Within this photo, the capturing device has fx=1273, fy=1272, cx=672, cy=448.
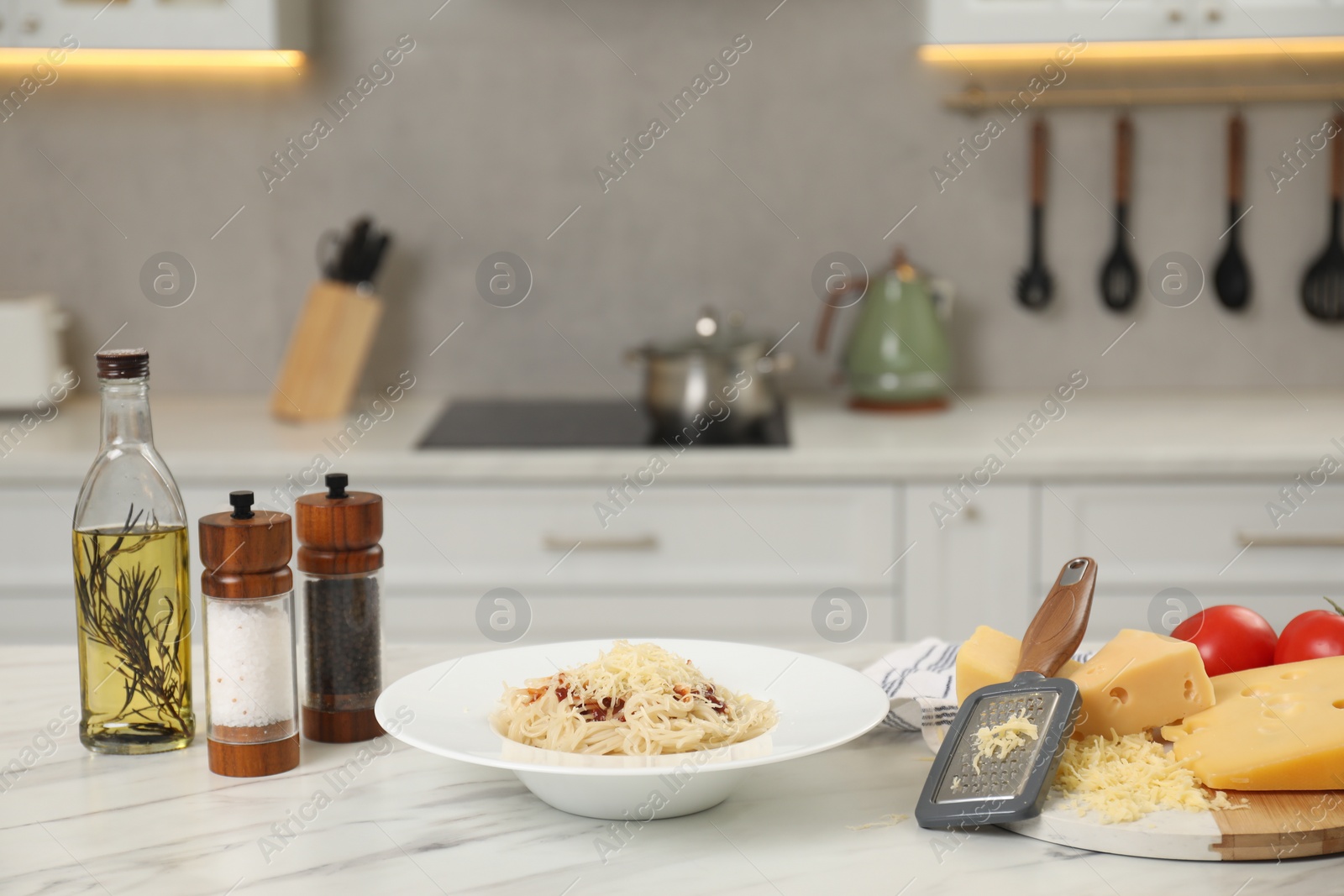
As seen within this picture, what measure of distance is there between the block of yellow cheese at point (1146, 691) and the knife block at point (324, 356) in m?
1.78

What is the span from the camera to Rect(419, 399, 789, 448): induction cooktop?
2.16 m

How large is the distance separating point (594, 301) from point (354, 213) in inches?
20.7

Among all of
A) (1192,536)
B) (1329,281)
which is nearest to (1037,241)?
(1329,281)

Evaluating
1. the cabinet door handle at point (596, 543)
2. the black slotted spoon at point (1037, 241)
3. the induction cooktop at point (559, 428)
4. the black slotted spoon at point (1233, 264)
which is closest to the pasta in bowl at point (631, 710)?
the cabinet door handle at point (596, 543)

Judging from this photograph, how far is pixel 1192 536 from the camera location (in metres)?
2.05

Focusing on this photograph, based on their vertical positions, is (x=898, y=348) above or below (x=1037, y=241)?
below

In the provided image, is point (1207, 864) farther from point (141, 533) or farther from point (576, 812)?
point (141, 533)

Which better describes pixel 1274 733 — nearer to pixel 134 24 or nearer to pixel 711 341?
pixel 711 341

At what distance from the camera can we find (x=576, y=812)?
846 mm

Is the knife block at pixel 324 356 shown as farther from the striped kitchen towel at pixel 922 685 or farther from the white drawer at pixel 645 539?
the striped kitchen towel at pixel 922 685

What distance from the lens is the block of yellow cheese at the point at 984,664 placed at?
3.03 ft

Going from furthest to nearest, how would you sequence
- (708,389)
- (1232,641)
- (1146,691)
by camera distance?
(708,389) < (1232,641) < (1146,691)

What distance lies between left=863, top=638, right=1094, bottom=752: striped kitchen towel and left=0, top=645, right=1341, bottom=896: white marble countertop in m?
0.03

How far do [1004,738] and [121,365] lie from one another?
2.10ft
